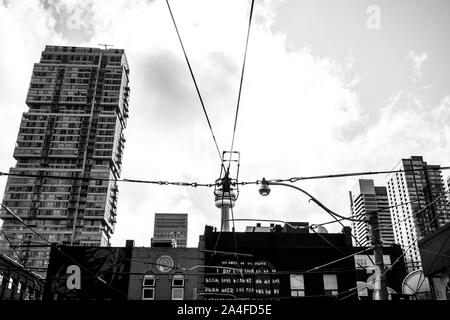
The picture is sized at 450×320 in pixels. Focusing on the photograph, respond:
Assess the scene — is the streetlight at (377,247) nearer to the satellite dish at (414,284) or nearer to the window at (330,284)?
the satellite dish at (414,284)

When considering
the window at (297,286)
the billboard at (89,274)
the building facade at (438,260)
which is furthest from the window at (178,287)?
the building facade at (438,260)

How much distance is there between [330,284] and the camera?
1273 inches

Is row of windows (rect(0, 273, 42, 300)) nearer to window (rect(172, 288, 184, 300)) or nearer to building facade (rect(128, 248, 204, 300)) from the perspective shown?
building facade (rect(128, 248, 204, 300))

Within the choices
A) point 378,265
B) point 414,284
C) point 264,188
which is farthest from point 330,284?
point 378,265

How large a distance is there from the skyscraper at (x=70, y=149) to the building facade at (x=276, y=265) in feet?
380

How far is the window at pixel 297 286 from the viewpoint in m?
31.9

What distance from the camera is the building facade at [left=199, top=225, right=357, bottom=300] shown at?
32156 mm

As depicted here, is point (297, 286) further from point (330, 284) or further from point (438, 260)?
point (438, 260)

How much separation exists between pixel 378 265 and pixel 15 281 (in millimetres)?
38301

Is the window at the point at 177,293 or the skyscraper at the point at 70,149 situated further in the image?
the skyscraper at the point at 70,149

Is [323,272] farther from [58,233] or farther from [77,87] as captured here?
[77,87]

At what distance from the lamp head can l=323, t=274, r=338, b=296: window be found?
21.2 meters
